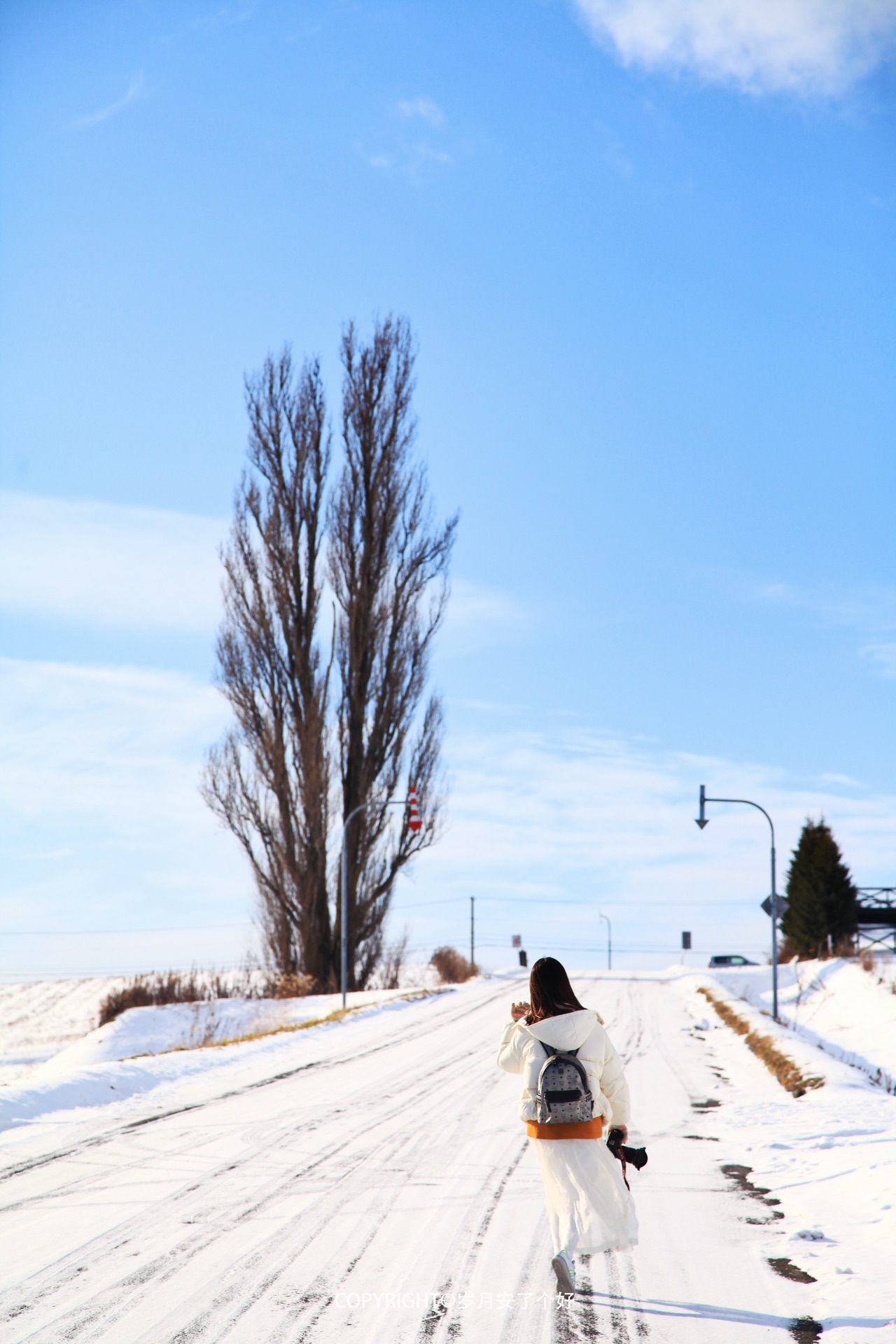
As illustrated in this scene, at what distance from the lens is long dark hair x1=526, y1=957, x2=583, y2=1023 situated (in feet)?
17.6

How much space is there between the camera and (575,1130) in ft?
17.3

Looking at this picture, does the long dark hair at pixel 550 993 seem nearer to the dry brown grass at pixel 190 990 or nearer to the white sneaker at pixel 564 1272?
the white sneaker at pixel 564 1272

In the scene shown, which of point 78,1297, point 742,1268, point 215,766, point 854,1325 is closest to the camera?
point 854,1325

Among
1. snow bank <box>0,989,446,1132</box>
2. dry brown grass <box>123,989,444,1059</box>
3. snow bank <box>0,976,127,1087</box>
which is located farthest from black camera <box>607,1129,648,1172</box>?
snow bank <box>0,976,127,1087</box>

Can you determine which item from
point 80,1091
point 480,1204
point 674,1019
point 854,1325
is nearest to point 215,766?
point 674,1019

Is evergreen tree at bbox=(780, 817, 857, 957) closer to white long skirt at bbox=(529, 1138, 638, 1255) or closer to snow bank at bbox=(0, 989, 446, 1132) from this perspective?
snow bank at bbox=(0, 989, 446, 1132)

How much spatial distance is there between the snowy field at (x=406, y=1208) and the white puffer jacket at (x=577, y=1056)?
93 centimetres

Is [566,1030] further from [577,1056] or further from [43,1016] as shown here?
[43,1016]

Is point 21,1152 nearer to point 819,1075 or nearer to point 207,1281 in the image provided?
point 207,1281

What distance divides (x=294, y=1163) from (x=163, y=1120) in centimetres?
271

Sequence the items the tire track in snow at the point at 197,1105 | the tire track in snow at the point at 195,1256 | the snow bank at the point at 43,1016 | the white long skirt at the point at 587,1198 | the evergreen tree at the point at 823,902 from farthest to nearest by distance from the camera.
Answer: the evergreen tree at the point at 823,902 < the snow bank at the point at 43,1016 < the tire track in snow at the point at 197,1105 < the white long skirt at the point at 587,1198 < the tire track in snow at the point at 195,1256

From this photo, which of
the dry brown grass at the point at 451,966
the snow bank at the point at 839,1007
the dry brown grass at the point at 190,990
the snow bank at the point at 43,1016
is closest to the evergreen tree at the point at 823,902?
the snow bank at the point at 839,1007

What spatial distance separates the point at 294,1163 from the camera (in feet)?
28.4

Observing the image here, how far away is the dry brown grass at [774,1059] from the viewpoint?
41.4ft
